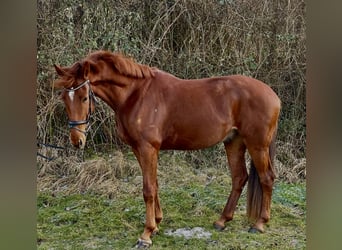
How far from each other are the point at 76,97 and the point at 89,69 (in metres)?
0.15

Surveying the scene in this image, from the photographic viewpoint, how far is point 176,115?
2.36m

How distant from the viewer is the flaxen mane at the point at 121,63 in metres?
2.31

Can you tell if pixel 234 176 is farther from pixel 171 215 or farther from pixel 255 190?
pixel 171 215

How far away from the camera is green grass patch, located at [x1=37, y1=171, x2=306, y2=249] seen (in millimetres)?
2436

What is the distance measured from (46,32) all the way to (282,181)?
1.57 m

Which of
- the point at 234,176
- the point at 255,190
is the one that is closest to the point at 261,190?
the point at 255,190

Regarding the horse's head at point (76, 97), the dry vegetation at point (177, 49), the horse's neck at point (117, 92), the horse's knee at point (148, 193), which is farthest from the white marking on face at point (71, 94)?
the horse's knee at point (148, 193)

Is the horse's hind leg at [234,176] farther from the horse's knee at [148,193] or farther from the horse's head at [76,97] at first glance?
the horse's head at [76,97]

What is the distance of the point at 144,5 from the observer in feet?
8.61

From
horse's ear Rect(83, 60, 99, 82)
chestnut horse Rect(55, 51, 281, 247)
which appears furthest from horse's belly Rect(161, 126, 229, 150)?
horse's ear Rect(83, 60, 99, 82)

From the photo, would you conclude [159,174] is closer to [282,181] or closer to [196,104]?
[196,104]

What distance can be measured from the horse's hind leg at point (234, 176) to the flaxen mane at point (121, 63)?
62cm

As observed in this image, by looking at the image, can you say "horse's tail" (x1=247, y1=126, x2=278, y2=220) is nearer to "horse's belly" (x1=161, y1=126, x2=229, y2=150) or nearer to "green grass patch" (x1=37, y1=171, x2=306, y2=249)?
"green grass patch" (x1=37, y1=171, x2=306, y2=249)
